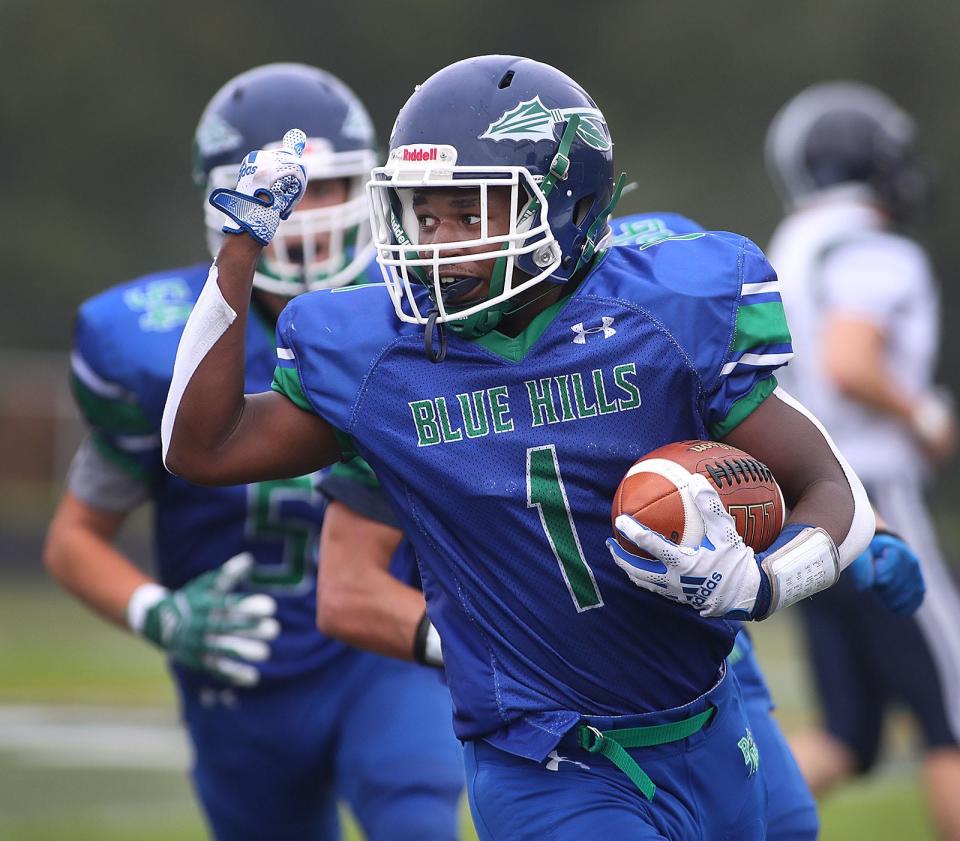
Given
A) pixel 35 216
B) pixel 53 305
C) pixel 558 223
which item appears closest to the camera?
pixel 558 223

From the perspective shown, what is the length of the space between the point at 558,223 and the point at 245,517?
1.47 metres

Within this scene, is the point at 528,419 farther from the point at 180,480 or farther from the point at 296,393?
the point at 180,480

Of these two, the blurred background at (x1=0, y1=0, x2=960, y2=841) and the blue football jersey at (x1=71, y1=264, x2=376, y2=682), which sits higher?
the blue football jersey at (x1=71, y1=264, x2=376, y2=682)

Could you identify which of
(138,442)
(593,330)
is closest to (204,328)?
(593,330)

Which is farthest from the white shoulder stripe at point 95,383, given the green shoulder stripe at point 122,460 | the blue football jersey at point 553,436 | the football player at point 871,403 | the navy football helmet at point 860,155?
the navy football helmet at point 860,155

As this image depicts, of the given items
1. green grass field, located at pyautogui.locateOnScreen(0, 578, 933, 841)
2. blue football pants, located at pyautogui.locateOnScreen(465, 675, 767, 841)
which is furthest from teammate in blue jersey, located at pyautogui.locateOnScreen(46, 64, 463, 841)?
green grass field, located at pyautogui.locateOnScreen(0, 578, 933, 841)

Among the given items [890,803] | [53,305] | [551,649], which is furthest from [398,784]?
[53,305]

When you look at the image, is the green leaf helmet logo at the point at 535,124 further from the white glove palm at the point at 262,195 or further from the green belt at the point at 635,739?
the green belt at the point at 635,739

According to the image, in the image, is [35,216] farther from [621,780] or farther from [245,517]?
[621,780]

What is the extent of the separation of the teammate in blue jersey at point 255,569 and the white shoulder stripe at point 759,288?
1.39 metres

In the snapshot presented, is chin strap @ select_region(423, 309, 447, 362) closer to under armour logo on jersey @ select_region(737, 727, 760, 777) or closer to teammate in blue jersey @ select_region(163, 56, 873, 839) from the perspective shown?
teammate in blue jersey @ select_region(163, 56, 873, 839)

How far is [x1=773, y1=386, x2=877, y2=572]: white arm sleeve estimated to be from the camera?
2875 mm

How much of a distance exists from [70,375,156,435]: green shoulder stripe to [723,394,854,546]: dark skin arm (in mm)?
1687

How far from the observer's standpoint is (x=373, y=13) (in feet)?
73.7
